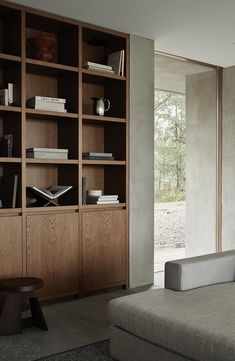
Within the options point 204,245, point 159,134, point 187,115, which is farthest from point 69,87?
point 204,245

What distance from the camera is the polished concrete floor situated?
298cm

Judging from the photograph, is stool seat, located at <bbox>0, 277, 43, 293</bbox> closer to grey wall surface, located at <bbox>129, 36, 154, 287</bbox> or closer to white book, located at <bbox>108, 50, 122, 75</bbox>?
grey wall surface, located at <bbox>129, 36, 154, 287</bbox>

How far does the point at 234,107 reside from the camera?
5.81 m

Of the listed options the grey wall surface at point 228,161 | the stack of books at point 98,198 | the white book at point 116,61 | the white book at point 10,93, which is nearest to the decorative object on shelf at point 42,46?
the white book at point 10,93

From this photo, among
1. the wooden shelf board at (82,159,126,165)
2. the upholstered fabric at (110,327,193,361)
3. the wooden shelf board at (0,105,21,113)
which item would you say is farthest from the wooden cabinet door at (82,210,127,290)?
the upholstered fabric at (110,327,193,361)

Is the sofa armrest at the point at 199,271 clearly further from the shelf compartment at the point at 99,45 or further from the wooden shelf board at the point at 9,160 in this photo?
the shelf compartment at the point at 99,45

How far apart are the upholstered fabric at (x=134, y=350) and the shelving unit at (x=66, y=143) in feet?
4.36

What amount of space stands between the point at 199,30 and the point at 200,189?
7.29 feet

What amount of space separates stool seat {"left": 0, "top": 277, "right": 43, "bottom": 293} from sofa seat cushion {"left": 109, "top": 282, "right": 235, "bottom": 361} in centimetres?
74

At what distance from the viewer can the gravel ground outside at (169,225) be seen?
5174 mm

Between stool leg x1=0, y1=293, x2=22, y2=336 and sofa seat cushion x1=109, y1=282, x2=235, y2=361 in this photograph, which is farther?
stool leg x1=0, y1=293, x2=22, y2=336

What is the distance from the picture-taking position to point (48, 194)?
13.2ft

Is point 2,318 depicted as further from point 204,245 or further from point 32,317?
point 204,245

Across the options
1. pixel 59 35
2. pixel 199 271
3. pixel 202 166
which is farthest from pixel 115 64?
pixel 199 271
